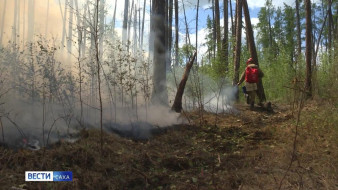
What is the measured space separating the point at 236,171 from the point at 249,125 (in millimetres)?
2950

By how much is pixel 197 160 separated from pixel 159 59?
3.90 metres

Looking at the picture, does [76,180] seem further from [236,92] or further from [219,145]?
[236,92]


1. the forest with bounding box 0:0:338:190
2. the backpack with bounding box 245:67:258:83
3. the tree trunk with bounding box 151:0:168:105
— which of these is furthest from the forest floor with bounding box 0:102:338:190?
the backpack with bounding box 245:67:258:83

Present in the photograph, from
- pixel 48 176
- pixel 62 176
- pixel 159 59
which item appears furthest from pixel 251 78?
pixel 48 176

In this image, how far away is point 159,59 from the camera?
26.3ft

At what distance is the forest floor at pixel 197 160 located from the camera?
3.82 meters

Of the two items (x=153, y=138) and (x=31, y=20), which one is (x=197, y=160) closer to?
(x=153, y=138)

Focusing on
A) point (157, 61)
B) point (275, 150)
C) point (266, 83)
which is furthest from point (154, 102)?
point (266, 83)

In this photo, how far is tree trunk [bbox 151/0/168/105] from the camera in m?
8.02

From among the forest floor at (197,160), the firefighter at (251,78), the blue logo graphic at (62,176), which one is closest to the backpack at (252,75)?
the firefighter at (251,78)

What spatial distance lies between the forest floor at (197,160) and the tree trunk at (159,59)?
183 centimetres

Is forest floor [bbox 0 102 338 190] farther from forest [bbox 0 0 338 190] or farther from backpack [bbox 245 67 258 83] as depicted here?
backpack [bbox 245 67 258 83]

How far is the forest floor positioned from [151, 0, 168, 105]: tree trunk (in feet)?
5.99

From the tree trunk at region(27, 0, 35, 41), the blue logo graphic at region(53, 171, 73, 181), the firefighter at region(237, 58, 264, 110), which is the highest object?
the tree trunk at region(27, 0, 35, 41)
